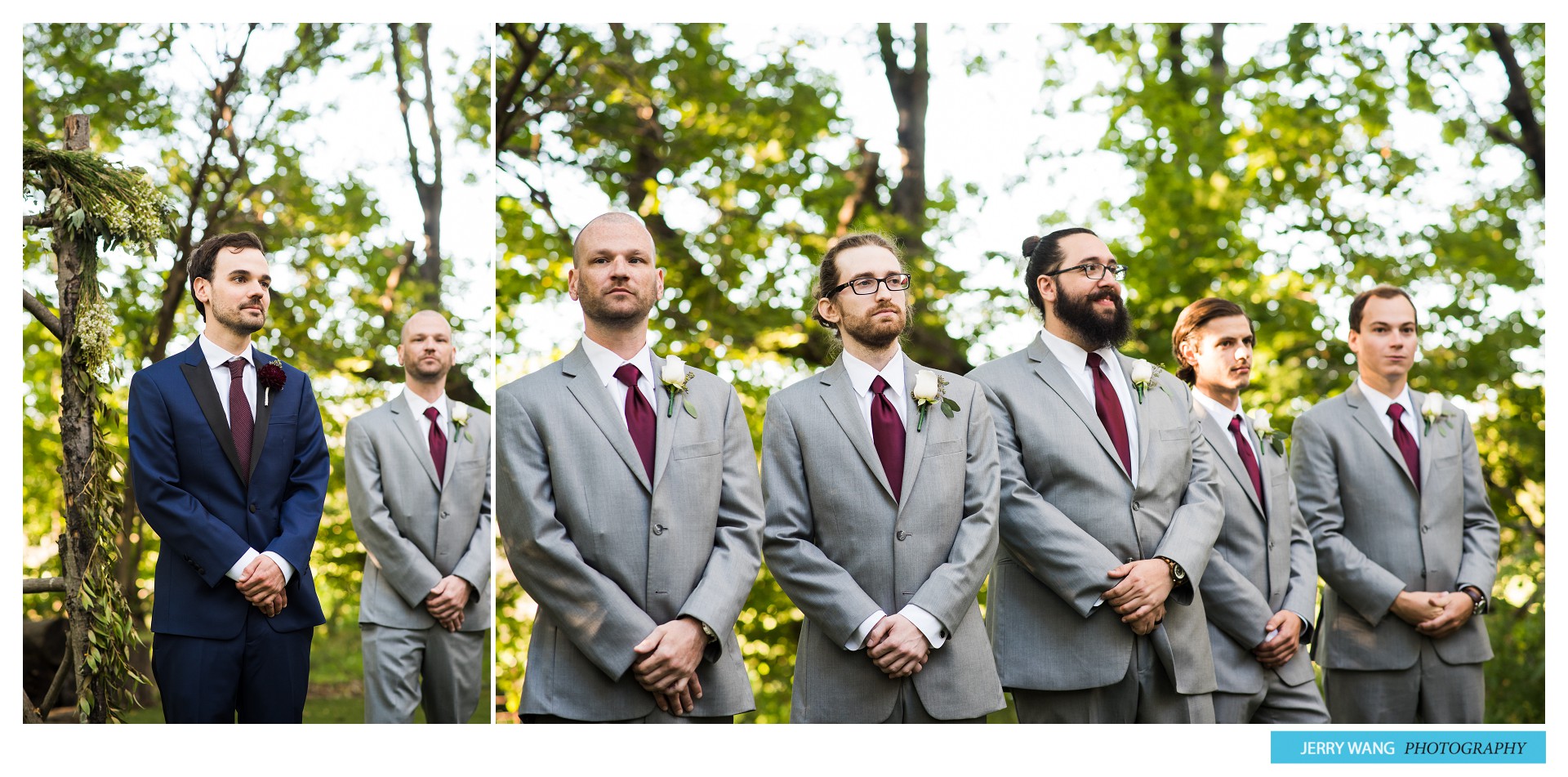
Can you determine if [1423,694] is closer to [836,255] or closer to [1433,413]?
[1433,413]

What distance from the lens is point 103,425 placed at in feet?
13.0

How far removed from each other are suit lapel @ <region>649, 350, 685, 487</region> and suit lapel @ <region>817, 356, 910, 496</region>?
426 millimetres

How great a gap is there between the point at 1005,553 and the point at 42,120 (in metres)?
3.44

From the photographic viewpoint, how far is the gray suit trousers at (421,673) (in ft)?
13.2

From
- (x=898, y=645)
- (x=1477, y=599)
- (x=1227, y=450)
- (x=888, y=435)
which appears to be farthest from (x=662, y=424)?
(x=1477, y=599)

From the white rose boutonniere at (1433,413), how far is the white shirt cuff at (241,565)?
390cm

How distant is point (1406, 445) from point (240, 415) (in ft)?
12.7

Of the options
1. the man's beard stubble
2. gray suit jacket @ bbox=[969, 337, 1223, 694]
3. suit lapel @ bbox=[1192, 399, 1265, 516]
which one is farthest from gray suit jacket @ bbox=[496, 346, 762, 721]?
suit lapel @ bbox=[1192, 399, 1265, 516]

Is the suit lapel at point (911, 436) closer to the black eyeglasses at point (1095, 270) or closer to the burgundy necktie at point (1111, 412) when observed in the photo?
the burgundy necktie at point (1111, 412)

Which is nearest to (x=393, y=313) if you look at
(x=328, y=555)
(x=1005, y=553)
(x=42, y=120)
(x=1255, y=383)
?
(x=328, y=555)

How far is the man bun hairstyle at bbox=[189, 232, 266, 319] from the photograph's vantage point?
389 centimetres

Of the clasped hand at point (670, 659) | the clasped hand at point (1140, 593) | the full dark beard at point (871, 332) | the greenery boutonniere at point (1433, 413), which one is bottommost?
the clasped hand at point (670, 659)

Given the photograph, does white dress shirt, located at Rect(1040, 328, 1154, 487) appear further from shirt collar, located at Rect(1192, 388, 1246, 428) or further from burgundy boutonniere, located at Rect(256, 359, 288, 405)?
burgundy boutonniere, located at Rect(256, 359, 288, 405)
